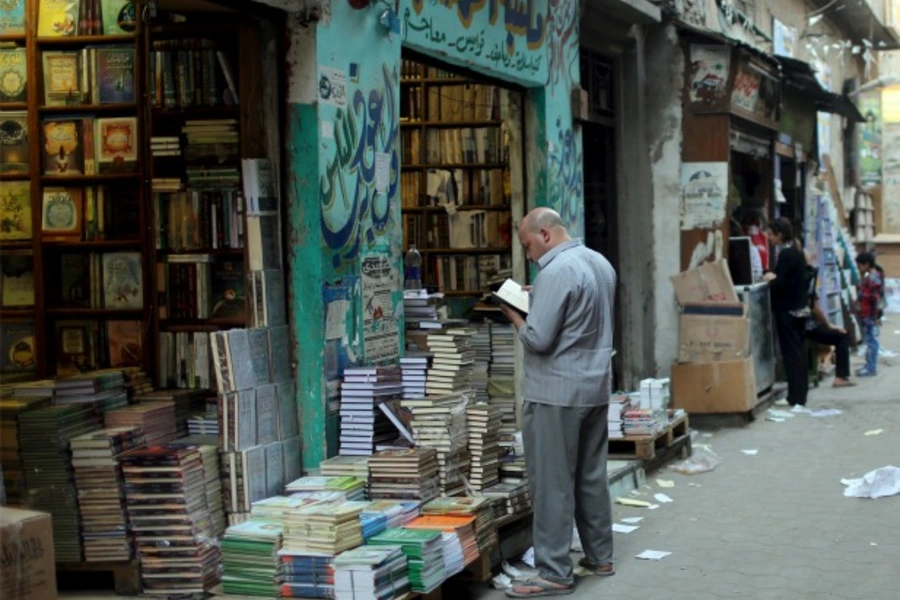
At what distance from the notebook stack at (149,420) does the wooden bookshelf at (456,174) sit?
5205 millimetres

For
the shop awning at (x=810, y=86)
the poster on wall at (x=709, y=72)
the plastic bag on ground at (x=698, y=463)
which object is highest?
the shop awning at (x=810, y=86)

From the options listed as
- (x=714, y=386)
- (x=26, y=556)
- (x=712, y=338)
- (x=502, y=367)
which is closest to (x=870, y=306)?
(x=712, y=338)

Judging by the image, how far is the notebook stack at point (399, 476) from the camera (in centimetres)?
720

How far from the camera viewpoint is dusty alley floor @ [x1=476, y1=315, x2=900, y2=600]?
24.1 feet

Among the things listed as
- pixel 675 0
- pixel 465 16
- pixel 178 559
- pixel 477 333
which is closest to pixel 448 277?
pixel 477 333

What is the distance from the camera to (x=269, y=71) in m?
7.63

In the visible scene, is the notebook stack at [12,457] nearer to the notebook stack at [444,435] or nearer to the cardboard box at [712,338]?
the notebook stack at [444,435]

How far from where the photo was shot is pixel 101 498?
265 inches

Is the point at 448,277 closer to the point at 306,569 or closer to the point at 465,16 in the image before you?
the point at 465,16

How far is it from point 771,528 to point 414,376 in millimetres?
2632

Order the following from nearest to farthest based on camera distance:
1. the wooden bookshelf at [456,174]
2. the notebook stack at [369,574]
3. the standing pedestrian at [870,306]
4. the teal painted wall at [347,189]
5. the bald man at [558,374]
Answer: the notebook stack at [369,574], the bald man at [558,374], the teal painted wall at [347,189], the wooden bookshelf at [456,174], the standing pedestrian at [870,306]

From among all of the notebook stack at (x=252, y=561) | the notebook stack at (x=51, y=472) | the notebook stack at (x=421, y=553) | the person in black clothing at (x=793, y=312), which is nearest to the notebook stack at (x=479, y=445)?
the notebook stack at (x=421, y=553)

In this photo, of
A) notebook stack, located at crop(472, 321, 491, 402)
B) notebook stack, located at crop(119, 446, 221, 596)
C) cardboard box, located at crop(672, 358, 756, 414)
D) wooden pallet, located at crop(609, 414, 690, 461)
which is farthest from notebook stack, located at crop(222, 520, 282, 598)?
cardboard box, located at crop(672, 358, 756, 414)

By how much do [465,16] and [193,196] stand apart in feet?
10.2
